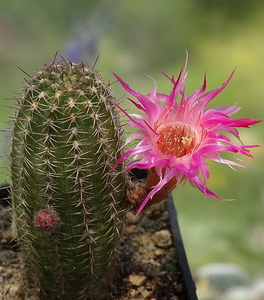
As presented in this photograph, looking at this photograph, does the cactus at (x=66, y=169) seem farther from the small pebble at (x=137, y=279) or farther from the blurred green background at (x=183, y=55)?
the blurred green background at (x=183, y=55)

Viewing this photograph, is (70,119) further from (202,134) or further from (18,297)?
(18,297)

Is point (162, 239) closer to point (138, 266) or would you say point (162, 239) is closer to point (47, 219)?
point (138, 266)

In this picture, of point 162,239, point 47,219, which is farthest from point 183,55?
point 47,219

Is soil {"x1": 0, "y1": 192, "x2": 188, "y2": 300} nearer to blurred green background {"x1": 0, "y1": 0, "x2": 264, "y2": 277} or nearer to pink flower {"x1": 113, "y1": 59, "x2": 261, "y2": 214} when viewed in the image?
pink flower {"x1": 113, "y1": 59, "x2": 261, "y2": 214}

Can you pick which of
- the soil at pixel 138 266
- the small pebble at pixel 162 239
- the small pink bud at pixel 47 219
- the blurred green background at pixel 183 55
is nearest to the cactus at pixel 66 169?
the small pink bud at pixel 47 219

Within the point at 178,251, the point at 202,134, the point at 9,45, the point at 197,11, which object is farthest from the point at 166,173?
the point at 197,11

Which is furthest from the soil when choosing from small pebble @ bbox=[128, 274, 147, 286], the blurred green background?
the blurred green background
